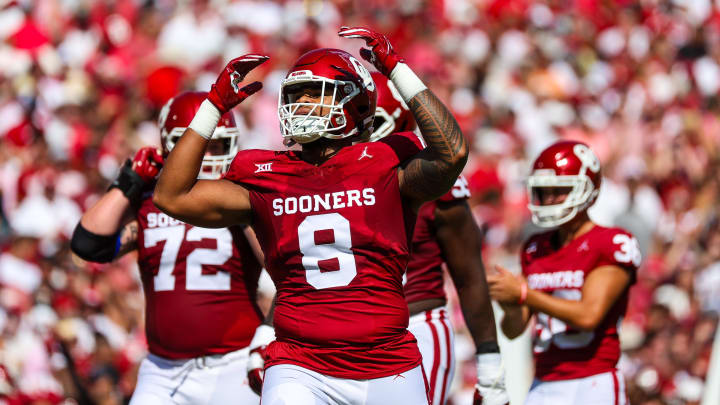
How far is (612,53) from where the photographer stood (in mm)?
12750

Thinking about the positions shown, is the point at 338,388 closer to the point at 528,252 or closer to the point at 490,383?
the point at 490,383

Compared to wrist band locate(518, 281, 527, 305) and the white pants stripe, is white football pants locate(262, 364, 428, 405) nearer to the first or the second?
the white pants stripe

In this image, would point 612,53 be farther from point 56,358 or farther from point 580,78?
point 56,358

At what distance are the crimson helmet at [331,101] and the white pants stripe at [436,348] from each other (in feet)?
3.95

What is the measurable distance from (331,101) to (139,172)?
141 centimetres

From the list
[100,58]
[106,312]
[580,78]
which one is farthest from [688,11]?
[106,312]

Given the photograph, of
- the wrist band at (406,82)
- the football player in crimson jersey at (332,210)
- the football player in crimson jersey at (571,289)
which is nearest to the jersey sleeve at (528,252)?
the football player in crimson jersey at (571,289)

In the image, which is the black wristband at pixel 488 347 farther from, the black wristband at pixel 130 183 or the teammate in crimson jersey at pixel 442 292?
the black wristband at pixel 130 183

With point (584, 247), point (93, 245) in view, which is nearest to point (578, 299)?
point (584, 247)

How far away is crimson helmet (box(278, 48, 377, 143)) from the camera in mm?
3367

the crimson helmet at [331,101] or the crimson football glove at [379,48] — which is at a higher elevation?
the crimson football glove at [379,48]

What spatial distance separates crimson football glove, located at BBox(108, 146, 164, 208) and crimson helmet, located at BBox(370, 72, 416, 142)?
1.03 metres

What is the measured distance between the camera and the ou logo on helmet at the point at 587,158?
4930 millimetres

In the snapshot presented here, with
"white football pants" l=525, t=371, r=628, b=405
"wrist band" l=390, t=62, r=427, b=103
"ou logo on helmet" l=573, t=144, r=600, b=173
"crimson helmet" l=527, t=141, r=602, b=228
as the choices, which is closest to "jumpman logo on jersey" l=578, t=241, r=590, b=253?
"crimson helmet" l=527, t=141, r=602, b=228
